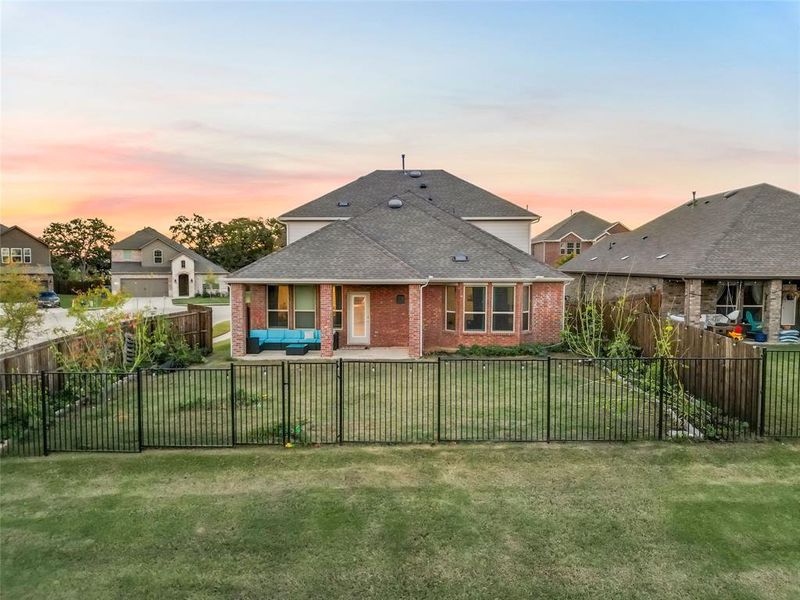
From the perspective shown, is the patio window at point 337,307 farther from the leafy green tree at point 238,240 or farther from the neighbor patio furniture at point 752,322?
the leafy green tree at point 238,240

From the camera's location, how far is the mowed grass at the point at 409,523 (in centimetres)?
467

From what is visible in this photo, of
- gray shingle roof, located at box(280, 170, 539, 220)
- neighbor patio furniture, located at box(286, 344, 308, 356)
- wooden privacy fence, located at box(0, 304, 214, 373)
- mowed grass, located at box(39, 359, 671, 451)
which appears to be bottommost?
mowed grass, located at box(39, 359, 671, 451)

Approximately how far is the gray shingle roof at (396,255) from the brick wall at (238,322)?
1.84ft

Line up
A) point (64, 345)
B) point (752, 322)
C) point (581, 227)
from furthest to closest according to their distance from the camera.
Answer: point (581, 227) < point (752, 322) < point (64, 345)

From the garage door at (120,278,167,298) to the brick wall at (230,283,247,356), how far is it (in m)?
45.0

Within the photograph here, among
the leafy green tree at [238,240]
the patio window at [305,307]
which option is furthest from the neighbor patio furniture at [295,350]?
the leafy green tree at [238,240]

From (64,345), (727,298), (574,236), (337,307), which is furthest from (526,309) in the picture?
(574,236)

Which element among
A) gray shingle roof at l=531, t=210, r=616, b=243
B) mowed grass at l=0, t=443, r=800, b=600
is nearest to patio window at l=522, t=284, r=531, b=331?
mowed grass at l=0, t=443, r=800, b=600

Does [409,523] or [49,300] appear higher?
[49,300]

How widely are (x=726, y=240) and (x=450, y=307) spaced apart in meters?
12.3

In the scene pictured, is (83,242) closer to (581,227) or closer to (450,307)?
(581,227)

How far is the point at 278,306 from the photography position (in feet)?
59.2

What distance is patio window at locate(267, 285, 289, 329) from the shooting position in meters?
18.0

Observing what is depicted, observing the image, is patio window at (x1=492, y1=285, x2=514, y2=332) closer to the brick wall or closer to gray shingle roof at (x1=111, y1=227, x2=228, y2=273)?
the brick wall
